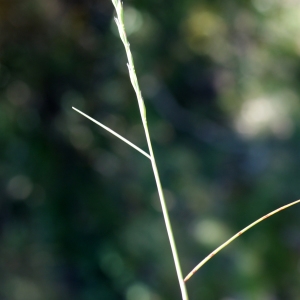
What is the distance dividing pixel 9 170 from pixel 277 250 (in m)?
0.71

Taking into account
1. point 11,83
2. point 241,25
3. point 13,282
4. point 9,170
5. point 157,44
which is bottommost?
point 13,282

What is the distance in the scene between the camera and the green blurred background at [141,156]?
153cm

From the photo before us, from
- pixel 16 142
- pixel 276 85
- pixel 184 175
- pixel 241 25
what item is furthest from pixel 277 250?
pixel 16 142

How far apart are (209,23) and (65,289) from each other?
0.84 m

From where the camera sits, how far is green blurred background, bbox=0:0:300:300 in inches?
60.4

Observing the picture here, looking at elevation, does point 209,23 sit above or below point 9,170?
above

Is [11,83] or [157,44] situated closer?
[11,83]

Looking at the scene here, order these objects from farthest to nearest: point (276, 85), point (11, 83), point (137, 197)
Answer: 1. point (137, 197)
2. point (276, 85)
3. point (11, 83)

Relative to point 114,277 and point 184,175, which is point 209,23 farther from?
point 114,277

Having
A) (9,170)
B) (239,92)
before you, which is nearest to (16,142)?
(9,170)

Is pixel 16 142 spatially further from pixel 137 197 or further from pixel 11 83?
pixel 137 197

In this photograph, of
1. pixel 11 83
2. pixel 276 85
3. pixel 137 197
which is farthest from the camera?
pixel 137 197

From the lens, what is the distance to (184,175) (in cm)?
170

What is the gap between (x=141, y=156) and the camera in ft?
5.58
